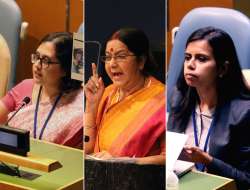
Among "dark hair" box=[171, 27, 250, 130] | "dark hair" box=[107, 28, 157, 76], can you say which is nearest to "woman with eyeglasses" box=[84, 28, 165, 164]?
"dark hair" box=[107, 28, 157, 76]

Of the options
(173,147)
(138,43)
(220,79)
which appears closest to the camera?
(138,43)

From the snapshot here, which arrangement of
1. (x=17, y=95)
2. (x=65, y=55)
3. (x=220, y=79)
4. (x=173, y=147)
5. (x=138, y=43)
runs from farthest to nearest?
(x=17, y=95) < (x=65, y=55) < (x=220, y=79) < (x=173, y=147) < (x=138, y=43)

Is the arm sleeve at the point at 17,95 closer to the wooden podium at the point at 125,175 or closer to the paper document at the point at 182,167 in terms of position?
the paper document at the point at 182,167

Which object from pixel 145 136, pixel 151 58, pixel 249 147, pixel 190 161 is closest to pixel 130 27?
pixel 151 58

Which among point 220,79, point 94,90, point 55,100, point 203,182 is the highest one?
point 94,90

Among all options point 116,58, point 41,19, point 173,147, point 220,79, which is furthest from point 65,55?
point 41,19

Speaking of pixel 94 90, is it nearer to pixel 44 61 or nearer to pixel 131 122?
pixel 131 122

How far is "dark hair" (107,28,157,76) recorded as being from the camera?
47.9 inches

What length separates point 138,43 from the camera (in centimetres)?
123

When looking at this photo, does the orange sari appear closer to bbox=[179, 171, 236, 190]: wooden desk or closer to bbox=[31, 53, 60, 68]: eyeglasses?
bbox=[179, 171, 236, 190]: wooden desk

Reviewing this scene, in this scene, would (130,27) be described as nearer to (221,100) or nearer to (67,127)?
(221,100)

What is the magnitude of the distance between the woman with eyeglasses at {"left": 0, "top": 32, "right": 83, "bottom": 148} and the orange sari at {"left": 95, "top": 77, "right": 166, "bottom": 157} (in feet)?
2.53

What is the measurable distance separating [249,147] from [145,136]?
64 cm

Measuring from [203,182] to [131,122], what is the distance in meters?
0.45
